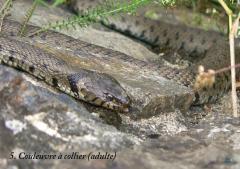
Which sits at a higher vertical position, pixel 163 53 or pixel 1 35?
pixel 1 35

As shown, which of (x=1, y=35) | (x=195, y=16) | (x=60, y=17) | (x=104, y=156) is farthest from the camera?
(x=195, y=16)

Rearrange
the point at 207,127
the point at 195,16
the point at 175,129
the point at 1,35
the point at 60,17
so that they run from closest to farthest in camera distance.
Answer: the point at 207,127 < the point at 175,129 < the point at 1,35 < the point at 60,17 < the point at 195,16

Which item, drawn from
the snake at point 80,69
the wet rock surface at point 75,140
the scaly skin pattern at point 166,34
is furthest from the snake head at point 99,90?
the scaly skin pattern at point 166,34

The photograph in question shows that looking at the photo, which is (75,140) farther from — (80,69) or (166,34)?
(166,34)

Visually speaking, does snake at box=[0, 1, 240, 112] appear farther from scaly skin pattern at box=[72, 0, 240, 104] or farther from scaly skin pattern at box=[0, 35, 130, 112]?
scaly skin pattern at box=[72, 0, 240, 104]

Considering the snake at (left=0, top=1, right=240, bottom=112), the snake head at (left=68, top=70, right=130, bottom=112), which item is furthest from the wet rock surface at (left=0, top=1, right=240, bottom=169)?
the snake at (left=0, top=1, right=240, bottom=112)

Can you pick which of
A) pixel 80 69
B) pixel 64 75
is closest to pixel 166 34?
pixel 80 69

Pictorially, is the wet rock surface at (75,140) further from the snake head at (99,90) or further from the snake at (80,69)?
the snake at (80,69)

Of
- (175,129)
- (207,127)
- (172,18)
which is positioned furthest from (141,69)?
(172,18)

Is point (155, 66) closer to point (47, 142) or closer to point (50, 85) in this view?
point (50, 85)
